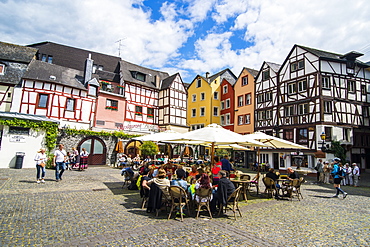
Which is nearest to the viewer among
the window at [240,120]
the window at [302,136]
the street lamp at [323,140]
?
the street lamp at [323,140]

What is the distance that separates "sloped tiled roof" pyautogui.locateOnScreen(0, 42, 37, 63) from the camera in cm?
2275

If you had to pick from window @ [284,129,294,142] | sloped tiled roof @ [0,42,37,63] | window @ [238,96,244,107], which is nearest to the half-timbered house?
sloped tiled roof @ [0,42,37,63]

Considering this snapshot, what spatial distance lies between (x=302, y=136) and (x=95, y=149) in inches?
848

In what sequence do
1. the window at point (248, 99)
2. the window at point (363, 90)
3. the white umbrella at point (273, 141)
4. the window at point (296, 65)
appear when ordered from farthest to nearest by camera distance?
1. the window at point (248, 99)
2. the window at point (296, 65)
3. the window at point (363, 90)
4. the white umbrella at point (273, 141)

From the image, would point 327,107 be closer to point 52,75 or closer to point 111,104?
point 111,104

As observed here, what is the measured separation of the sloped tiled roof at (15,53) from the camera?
22745mm

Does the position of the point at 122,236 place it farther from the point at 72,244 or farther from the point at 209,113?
the point at 209,113

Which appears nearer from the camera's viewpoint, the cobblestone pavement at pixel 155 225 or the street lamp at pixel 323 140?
the cobblestone pavement at pixel 155 225

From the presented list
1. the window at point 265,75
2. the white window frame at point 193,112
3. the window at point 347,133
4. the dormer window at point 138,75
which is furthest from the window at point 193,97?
the window at point 347,133

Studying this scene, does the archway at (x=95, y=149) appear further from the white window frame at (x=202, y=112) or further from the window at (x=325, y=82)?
the window at (x=325, y=82)

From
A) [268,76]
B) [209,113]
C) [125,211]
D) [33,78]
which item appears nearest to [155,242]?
[125,211]

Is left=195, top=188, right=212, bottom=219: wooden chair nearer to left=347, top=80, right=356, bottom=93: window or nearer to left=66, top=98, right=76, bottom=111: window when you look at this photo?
left=66, top=98, right=76, bottom=111: window

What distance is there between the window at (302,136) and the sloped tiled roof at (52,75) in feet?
79.0

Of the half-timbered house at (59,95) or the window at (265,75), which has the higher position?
the window at (265,75)
